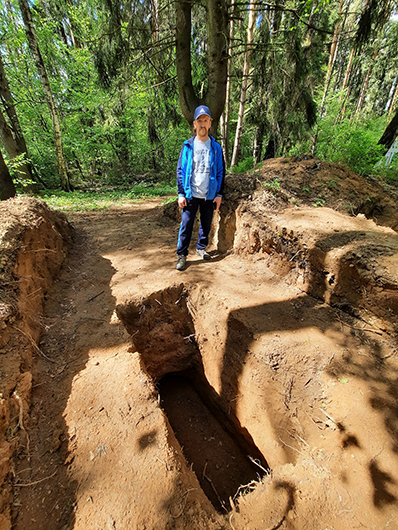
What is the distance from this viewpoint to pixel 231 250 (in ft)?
15.6

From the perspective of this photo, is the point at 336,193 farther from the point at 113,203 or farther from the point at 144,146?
the point at 144,146

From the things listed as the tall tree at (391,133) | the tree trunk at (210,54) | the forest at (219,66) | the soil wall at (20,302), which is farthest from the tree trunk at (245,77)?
the soil wall at (20,302)

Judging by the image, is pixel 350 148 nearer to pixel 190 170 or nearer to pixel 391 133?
pixel 391 133

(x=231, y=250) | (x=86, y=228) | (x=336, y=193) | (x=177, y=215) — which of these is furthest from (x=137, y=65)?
(x=336, y=193)

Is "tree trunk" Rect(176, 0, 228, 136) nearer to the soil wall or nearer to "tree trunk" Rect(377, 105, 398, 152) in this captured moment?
the soil wall

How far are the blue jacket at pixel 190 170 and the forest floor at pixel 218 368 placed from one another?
1001 mm

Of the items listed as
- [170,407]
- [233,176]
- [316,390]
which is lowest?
[170,407]

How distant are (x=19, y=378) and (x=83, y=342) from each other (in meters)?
0.80

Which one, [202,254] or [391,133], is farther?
[391,133]

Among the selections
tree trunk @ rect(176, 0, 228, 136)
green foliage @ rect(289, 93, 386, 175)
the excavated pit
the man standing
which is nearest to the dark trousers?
the man standing

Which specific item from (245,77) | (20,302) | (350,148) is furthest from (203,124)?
(245,77)

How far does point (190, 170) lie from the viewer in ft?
11.9

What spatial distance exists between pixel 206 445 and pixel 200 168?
4374 millimetres

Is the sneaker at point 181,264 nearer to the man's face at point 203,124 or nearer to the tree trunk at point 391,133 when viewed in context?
the man's face at point 203,124
